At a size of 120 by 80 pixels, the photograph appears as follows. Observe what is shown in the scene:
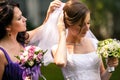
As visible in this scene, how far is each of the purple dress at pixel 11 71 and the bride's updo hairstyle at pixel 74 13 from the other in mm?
775

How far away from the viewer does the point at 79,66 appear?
6.61 meters

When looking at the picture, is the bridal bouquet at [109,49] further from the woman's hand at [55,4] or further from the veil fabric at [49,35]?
the woman's hand at [55,4]

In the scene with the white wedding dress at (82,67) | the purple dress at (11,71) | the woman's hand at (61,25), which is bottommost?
the white wedding dress at (82,67)

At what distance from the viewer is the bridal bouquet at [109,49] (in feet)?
21.1

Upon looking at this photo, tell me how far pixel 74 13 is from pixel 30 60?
777 mm

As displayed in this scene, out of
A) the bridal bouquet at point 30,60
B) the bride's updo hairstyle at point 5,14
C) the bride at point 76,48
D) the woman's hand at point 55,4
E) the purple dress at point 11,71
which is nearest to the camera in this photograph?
the bridal bouquet at point 30,60

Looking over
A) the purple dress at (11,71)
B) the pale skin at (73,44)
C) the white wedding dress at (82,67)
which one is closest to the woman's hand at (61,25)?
the pale skin at (73,44)

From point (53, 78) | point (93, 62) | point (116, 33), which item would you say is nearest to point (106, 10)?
point (116, 33)

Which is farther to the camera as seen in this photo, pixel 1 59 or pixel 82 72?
pixel 82 72

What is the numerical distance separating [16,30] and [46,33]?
746mm

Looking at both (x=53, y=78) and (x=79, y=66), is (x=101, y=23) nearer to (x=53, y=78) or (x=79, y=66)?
(x=53, y=78)

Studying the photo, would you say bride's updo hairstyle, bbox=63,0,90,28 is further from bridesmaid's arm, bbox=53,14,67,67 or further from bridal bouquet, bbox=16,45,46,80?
bridal bouquet, bbox=16,45,46,80

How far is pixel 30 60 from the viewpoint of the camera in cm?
616

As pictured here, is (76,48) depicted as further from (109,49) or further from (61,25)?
(109,49)
